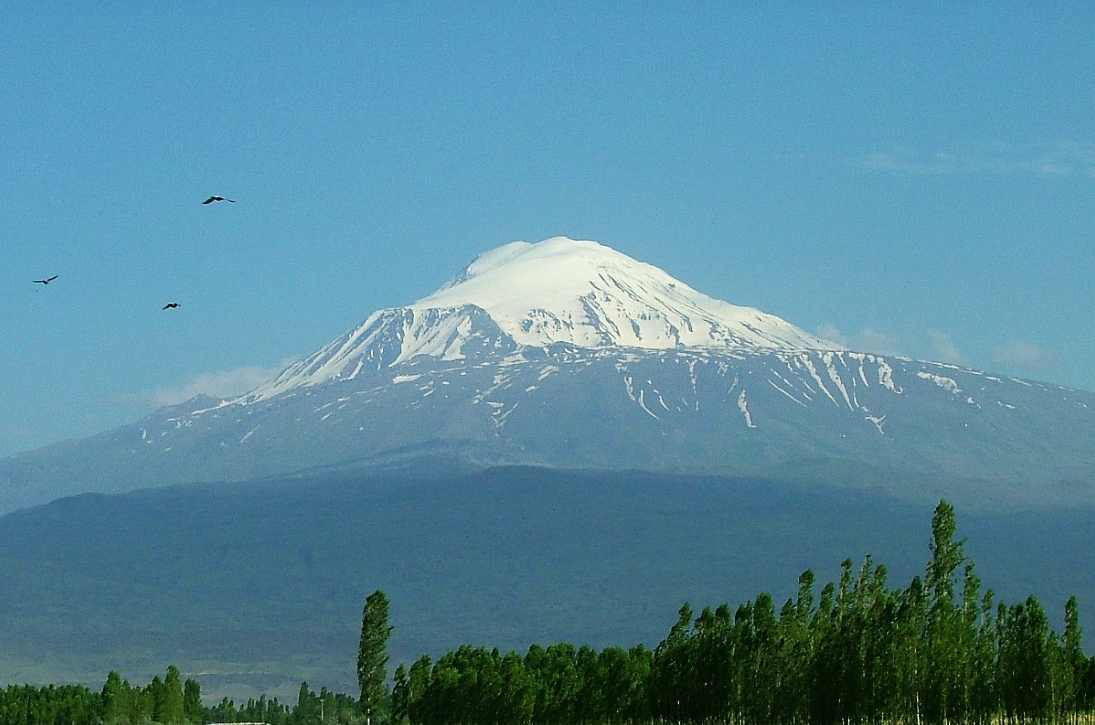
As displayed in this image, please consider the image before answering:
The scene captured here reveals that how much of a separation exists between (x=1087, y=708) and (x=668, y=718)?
Answer: 18188 millimetres

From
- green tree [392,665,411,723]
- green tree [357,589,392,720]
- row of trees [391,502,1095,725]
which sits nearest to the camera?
row of trees [391,502,1095,725]

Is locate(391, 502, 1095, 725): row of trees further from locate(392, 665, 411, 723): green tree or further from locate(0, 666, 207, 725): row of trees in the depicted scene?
locate(0, 666, 207, 725): row of trees

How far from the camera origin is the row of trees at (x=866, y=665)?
8469cm

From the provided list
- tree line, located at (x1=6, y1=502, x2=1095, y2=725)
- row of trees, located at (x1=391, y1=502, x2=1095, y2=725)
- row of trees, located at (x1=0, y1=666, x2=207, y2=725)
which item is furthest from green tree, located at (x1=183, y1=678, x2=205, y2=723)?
row of trees, located at (x1=391, y1=502, x2=1095, y2=725)

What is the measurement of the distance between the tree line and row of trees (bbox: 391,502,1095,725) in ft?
0.22

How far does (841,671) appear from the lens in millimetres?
87062

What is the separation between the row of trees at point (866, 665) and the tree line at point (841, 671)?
68 millimetres

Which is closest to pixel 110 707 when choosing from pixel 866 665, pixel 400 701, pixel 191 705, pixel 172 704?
pixel 172 704

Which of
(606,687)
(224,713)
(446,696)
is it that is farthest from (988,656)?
(224,713)

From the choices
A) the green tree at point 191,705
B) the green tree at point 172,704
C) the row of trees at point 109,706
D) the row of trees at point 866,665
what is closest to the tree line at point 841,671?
the row of trees at point 866,665

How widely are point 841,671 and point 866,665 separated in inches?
66.2

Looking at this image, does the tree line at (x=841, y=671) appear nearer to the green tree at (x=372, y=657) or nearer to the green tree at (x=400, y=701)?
the green tree at (x=400, y=701)

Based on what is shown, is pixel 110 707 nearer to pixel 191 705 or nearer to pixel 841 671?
pixel 191 705

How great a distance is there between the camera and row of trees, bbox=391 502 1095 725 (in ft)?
278
